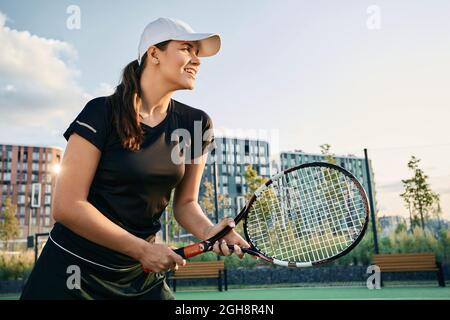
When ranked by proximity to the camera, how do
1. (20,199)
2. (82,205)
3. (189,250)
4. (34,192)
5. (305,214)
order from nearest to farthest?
(82,205), (189,250), (305,214), (34,192), (20,199)

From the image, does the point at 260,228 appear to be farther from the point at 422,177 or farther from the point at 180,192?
the point at 422,177

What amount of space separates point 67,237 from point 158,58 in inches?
32.3

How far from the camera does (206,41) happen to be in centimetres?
207

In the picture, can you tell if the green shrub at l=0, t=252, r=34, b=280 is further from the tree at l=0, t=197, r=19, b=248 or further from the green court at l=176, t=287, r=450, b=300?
the tree at l=0, t=197, r=19, b=248

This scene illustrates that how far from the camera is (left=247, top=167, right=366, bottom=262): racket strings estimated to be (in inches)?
106

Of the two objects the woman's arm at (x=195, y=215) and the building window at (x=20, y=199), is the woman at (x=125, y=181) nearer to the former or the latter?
the woman's arm at (x=195, y=215)

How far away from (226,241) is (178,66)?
87 cm

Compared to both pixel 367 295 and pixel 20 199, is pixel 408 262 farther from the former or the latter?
pixel 20 199

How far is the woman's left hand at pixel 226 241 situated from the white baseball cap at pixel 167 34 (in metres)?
0.83

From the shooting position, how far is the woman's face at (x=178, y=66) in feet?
6.34

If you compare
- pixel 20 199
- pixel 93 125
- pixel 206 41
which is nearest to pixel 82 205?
pixel 93 125

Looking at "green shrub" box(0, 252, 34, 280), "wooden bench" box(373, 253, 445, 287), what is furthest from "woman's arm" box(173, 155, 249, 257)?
"green shrub" box(0, 252, 34, 280)

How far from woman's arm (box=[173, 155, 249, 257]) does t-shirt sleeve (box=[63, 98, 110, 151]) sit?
1.78 feet
